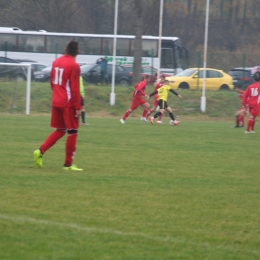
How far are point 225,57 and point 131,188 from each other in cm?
3611

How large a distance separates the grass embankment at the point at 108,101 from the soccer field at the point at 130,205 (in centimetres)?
1664

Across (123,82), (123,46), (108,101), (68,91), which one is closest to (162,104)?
(108,101)

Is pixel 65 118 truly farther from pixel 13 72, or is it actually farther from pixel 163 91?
pixel 13 72

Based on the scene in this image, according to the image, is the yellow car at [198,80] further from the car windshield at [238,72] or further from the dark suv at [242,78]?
the car windshield at [238,72]

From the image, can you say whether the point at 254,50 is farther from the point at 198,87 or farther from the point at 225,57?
the point at 198,87

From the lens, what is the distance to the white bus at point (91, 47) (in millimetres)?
42062

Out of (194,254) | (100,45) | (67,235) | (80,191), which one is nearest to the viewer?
(194,254)

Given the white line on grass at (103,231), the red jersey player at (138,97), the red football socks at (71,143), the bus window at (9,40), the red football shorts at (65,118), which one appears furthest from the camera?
the bus window at (9,40)

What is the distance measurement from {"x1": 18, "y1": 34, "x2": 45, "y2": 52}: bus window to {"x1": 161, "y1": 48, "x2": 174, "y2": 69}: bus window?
7.61 meters

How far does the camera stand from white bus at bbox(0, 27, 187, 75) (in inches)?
1656

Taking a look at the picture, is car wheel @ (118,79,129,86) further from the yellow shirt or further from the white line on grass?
the white line on grass

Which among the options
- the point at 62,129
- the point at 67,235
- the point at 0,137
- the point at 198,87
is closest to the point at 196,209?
the point at 67,235

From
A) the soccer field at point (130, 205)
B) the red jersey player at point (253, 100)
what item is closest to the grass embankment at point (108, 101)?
the red jersey player at point (253, 100)

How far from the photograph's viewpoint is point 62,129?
967 centimetres
